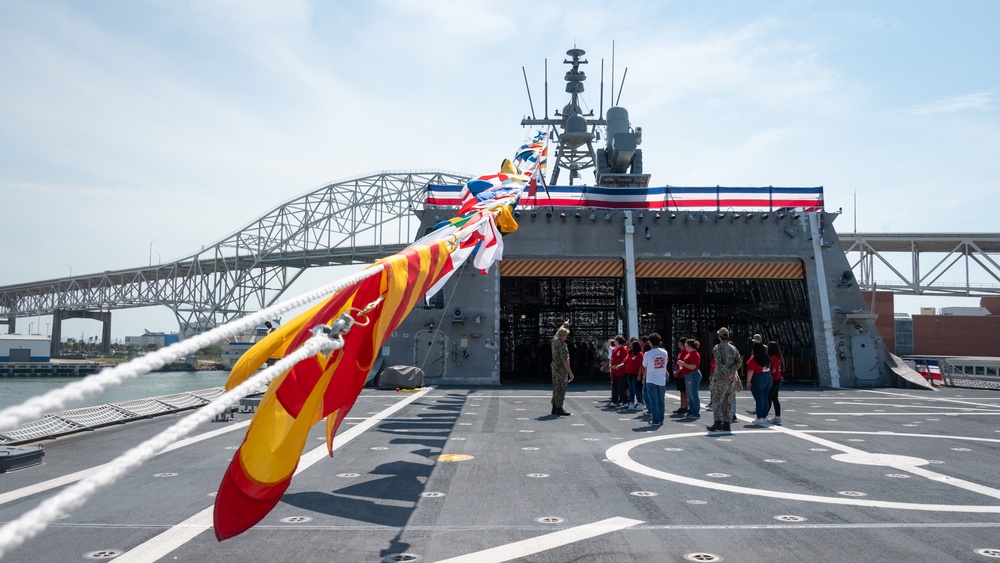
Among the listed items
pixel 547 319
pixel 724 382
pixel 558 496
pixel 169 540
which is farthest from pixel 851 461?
pixel 547 319

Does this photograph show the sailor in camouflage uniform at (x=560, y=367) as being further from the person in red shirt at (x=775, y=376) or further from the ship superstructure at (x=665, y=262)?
the ship superstructure at (x=665, y=262)

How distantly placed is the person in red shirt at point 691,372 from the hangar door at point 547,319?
10236 mm

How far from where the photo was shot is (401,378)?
18984 mm

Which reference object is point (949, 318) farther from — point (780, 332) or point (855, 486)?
point (855, 486)

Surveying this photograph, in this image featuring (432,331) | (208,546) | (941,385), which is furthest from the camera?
(941,385)

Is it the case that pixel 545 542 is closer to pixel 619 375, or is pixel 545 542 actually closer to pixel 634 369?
pixel 634 369

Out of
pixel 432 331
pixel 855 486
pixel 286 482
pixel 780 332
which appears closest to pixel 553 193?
pixel 432 331

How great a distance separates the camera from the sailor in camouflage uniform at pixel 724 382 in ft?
35.6

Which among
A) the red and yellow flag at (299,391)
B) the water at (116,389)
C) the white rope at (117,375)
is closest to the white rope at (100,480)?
the white rope at (117,375)

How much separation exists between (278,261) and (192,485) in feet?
346

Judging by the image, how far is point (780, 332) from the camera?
2616 cm

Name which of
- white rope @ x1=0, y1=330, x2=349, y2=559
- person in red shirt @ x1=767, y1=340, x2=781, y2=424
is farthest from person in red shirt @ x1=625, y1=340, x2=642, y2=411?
white rope @ x1=0, y1=330, x2=349, y2=559

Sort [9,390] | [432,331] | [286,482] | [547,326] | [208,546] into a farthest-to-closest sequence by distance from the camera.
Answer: [547,326] < [9,390] < [432,331] < [208,546] < [286,482]

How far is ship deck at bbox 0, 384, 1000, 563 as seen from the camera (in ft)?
15.6
